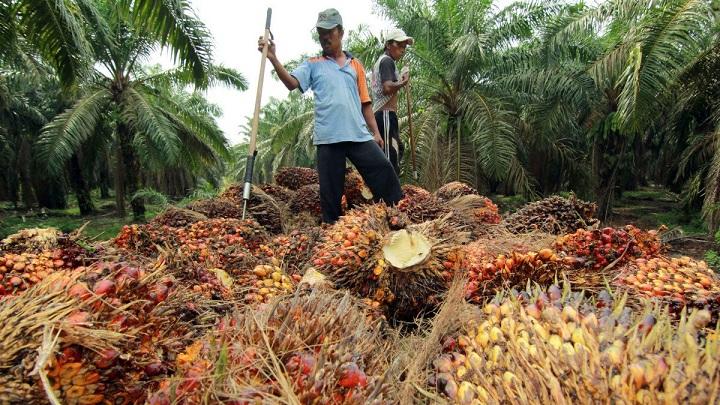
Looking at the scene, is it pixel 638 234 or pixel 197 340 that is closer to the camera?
pixel 197 340

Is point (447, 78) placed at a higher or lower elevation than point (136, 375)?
higher

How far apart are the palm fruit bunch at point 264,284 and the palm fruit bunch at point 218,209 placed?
7.40 ft

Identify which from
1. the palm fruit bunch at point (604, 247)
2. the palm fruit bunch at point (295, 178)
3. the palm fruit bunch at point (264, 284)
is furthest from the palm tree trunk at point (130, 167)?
the palm fruit bunch at point (604, 247)

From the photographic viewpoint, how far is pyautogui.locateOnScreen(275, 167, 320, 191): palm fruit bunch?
5922mm

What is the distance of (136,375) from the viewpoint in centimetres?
122

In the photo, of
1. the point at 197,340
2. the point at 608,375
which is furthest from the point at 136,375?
the point at 608,375

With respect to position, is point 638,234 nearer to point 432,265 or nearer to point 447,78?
point 432,265

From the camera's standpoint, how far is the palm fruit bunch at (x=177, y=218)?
377 centimetres

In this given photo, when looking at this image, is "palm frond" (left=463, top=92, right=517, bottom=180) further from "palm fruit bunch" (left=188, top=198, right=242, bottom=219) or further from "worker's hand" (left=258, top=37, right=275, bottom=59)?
"worker's hand" (left=258, top=37, right=275, bottom=59)

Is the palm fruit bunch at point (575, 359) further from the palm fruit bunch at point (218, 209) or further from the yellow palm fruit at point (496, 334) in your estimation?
the palm fruit bunch at point (218, 209)

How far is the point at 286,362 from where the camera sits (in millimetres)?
1182

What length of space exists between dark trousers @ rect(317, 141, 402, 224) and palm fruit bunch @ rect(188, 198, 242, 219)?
3.57 feet

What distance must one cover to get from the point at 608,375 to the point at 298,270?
1.75 meters

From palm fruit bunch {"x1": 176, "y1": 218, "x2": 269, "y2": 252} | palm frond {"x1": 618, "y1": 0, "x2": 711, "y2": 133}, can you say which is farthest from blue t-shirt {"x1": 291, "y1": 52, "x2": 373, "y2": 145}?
palm frond {"x1": 618, "y1": 0, "x2": 711, "y2": 133}
